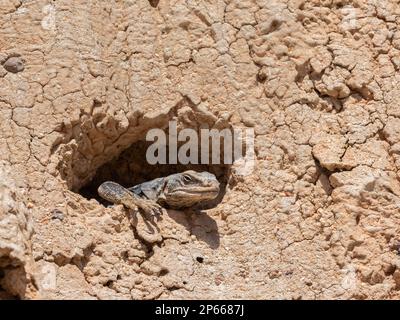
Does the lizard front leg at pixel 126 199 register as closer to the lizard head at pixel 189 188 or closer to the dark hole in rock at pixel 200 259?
the lizard head at pixel 189 188

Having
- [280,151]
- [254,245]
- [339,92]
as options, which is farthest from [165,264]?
[339,92]

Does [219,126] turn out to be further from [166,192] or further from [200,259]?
[200,259]

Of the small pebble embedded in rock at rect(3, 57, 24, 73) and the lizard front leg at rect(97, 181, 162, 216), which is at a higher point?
the small pebble embedded in rock at rect(3, 57, 24, 73)

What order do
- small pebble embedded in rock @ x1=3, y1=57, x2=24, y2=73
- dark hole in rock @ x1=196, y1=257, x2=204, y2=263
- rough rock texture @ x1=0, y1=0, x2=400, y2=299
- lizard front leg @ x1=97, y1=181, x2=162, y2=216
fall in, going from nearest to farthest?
1. rough rock texture @ x1=0, y1=0, x2=400, y2=299
2. dark hole in rock @ x1=196, y1=257, x2=204, y2=263
3. lizard front leg @ x1=97, y1=181, x2=162, y2=216
4. small pebble embedded in rock @ x1=3, y1=57, x2=24, y2=73

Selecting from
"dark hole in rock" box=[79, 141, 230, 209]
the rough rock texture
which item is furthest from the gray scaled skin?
"dark hole in rock" box=[79, 141, 230, 209]

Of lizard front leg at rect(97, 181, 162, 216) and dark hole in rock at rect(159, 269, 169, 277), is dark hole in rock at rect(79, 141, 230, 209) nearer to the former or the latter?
lizard front leg at rect(97, 181, 162, 216)

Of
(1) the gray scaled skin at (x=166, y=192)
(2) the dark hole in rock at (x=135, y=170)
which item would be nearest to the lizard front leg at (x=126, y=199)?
(1) the gray scaled skin at (x=166, y=192)

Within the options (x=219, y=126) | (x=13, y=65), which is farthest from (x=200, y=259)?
(x=13, y=65)
